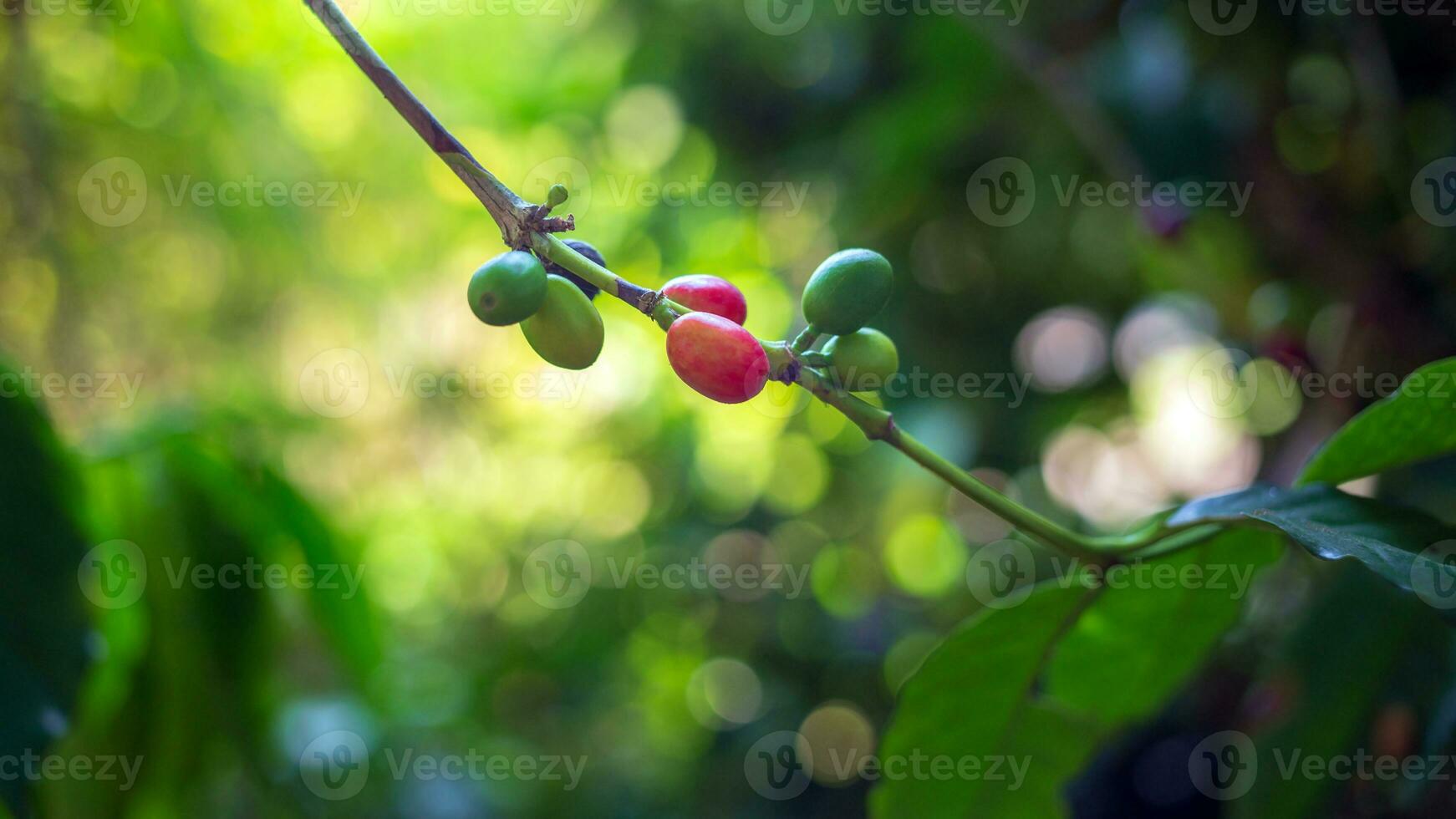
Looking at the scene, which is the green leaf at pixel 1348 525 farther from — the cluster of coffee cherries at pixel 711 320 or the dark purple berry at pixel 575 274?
the dark purple berry at pixel 575 274

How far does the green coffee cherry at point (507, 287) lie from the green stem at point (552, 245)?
0.05 feet

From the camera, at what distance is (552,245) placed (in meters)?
0.42

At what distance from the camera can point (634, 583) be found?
206 cm

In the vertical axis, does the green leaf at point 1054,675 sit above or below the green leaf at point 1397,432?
below

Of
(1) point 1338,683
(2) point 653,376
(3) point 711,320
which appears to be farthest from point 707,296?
(2) point 653,376

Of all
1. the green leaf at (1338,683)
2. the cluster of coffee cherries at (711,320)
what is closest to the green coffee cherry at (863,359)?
the cluster of coffee cherries at (711,320)

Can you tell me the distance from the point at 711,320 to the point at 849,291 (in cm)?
8

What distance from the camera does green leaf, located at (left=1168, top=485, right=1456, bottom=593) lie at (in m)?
0.50

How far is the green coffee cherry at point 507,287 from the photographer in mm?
402

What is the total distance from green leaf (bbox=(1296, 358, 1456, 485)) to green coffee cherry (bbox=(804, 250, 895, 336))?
1.11 feet

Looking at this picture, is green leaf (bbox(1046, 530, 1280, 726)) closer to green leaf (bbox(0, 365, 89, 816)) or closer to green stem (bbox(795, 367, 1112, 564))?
green stem (bbox(795, 367, 1112, 564))

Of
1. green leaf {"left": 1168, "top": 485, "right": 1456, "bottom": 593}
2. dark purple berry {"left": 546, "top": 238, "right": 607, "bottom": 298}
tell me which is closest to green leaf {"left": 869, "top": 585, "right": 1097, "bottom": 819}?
green leaf {"left": 1168, "top": 485, "right": 1456, "bottom": 593}

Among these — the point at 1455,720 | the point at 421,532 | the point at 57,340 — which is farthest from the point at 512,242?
the point at 421,532

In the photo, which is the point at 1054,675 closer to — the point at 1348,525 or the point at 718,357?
the point at 1348,525
